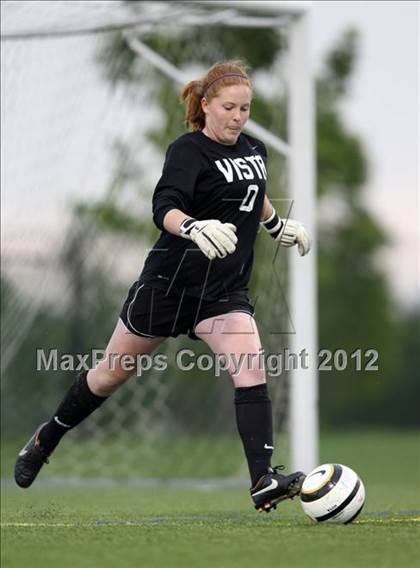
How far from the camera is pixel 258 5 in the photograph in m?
8.02

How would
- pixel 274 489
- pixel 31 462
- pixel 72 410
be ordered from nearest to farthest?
pixel 274 489 < pixel 72 410 < pixel 31 462

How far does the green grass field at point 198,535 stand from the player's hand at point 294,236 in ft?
3.79

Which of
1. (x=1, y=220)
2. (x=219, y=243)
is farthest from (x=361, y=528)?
(x=1, y=220)

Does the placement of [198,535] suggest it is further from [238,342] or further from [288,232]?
[288,232]

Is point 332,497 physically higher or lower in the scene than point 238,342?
lower

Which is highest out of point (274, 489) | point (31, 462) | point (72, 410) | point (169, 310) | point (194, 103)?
point (194, 103)

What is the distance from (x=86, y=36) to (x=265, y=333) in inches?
101

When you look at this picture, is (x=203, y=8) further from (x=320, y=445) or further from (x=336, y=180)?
(x=336, y=180)

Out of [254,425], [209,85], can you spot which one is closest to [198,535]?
[254,425]

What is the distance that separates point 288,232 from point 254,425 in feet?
3.25

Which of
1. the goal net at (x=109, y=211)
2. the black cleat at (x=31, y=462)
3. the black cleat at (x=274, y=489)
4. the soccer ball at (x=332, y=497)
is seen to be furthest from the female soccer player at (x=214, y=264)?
the goal net at (x=109, y=211)

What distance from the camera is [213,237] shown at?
14.8 ft

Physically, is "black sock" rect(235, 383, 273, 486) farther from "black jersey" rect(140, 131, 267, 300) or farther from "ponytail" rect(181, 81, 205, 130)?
"ponytail" rect(181, 81, 205, 130)

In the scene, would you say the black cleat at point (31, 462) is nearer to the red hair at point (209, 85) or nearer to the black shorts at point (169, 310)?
the black shorts at point (169, 310)
